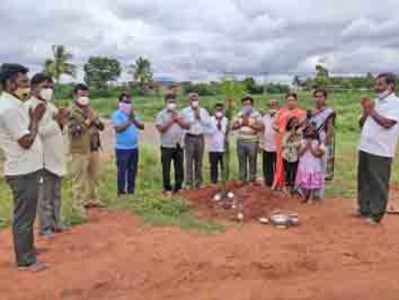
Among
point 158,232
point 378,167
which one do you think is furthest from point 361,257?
point 158,232

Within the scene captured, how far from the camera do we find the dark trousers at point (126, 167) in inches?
342

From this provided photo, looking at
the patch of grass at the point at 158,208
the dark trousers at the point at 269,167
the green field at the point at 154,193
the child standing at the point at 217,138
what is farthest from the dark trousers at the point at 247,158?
the patch of grass at the point at 158,208

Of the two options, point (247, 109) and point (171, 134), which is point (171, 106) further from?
point (247, 109)

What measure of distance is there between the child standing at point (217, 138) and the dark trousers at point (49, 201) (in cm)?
313

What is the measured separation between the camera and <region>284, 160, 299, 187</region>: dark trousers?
8.92 meters

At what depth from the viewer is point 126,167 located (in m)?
8.73

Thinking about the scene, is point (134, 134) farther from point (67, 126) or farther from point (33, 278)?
point (33, 278)

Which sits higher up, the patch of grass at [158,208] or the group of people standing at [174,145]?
the group of people standing at [174,145]

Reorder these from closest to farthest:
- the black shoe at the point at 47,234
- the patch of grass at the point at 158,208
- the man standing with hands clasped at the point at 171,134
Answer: the black shoe at the point at 47,234 → the patch of grass at the point at 158,208 → the man standing with hands clasped at the point at 171,134

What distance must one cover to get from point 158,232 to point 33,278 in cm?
177

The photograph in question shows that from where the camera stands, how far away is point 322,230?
278 inches

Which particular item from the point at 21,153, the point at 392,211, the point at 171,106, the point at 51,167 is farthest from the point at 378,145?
the point at 21,153

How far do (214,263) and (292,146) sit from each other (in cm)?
353

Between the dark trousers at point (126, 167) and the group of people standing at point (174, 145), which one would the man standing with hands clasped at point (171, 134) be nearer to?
the group of people standing at point (174, 145)
